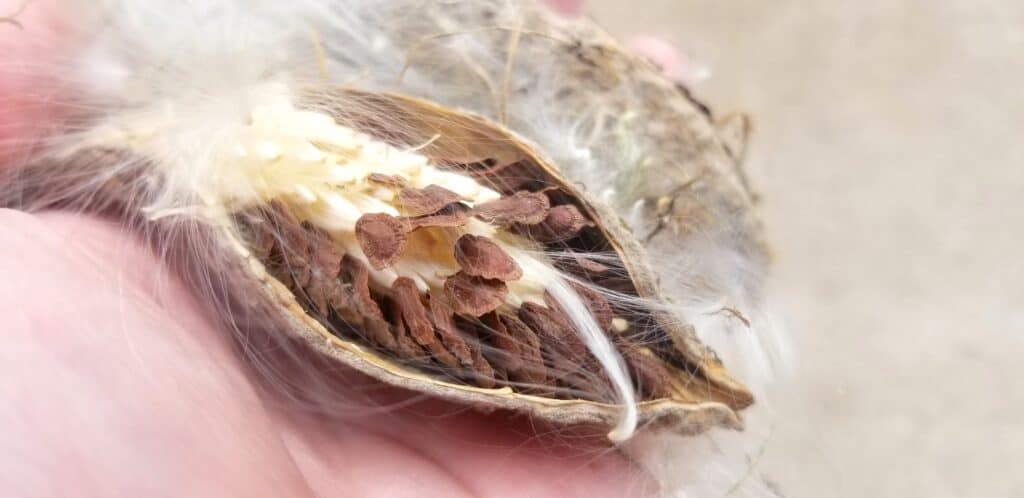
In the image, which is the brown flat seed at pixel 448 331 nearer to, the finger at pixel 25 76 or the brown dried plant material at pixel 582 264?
the brown dried plant material at pixel 582 264

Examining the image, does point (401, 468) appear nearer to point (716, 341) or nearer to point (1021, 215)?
point (716, 341)

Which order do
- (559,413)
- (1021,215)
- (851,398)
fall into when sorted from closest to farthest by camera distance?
(559,413) < (851,398) < (1021,215)

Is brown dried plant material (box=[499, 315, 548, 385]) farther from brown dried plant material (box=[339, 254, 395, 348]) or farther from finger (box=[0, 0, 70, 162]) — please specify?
finger (box=[0, 0, 70, 162])

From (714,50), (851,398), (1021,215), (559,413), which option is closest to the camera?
(559,413)

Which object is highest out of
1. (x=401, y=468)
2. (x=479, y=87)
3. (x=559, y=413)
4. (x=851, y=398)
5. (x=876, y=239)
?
(x=479, y=87)

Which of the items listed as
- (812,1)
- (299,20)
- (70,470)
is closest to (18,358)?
(70,470)

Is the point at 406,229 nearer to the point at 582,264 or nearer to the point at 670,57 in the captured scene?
the point at 582,264
